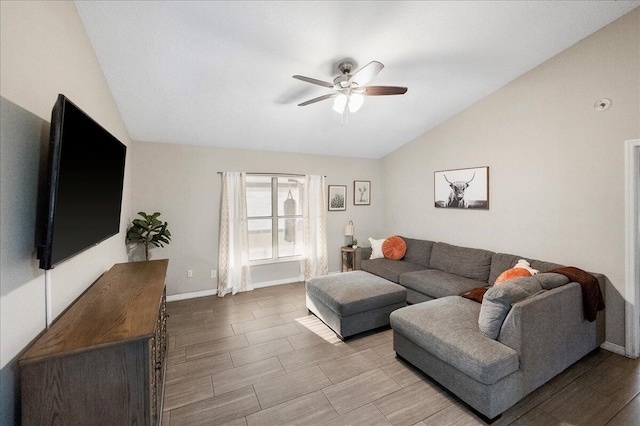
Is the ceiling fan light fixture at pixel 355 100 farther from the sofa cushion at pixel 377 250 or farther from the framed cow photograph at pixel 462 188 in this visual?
the sofa cushion at pixel 377 250

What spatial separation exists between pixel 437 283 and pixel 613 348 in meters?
1.64

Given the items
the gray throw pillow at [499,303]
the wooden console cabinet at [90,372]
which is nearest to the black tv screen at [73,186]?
the wooden console cabinet at [90,372]

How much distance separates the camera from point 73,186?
4.38ft

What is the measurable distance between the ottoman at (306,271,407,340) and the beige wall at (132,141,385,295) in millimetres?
1743

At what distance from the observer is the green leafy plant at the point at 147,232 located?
11.5ft

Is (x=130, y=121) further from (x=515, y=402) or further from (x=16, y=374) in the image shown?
(x=515, y=402)

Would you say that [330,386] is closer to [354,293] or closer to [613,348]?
[354,293]

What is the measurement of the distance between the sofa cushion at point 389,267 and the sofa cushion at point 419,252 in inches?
4.2

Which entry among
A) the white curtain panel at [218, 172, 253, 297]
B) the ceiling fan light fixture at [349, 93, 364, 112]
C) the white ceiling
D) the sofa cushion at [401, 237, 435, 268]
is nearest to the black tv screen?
the white ceiling

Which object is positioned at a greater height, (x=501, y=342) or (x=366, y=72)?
(x=366, y=72)

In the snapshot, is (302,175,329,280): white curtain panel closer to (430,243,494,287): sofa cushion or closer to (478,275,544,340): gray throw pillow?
(430,243,494,287): sofa cushion

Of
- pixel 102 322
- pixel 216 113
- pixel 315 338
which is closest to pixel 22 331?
pixel 102 322

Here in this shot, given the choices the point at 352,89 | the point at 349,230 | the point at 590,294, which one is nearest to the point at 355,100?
the point at 352,89

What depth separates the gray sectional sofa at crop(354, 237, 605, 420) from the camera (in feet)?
5.96
